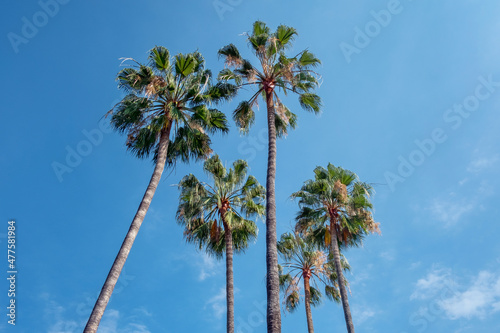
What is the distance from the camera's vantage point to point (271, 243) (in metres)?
12.2

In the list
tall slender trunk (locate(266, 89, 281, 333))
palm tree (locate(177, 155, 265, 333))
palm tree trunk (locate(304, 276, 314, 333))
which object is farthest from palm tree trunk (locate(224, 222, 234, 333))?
tall slender trunk (locate(266, 89, 281, 333))

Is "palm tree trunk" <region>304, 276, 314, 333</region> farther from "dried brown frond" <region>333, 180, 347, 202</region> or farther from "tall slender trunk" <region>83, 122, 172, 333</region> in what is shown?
"tall slender trunk" <region>83, 122, 172, 333</region>

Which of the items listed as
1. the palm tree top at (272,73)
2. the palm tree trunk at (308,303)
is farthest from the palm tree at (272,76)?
the palm tree trunk at (308,303)

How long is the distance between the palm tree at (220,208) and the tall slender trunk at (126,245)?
492 cm

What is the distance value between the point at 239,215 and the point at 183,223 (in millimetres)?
3197

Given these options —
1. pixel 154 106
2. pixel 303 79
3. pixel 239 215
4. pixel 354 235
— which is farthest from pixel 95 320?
pixel 354 235

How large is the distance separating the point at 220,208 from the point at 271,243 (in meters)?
8.90

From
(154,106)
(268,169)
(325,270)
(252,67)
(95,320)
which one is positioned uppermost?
(252,67)

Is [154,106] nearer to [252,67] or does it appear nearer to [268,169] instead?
[252,67]

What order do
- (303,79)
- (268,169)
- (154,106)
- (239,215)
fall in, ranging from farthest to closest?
(239,215) < (303,79) < (154,106) < (268,169)

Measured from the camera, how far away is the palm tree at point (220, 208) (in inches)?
809

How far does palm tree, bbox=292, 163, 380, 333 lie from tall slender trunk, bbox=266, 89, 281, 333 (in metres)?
7.15

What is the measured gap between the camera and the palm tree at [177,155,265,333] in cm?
2055

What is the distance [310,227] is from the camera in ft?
73.9
